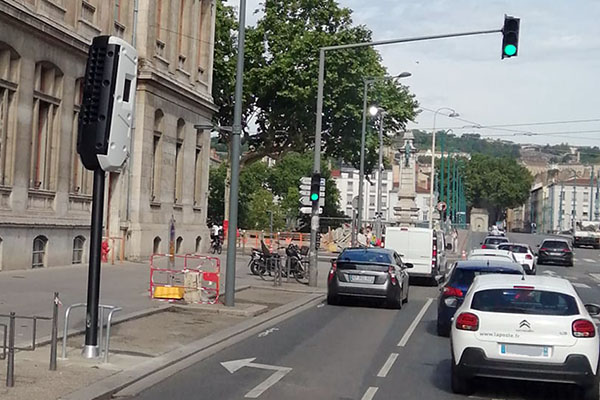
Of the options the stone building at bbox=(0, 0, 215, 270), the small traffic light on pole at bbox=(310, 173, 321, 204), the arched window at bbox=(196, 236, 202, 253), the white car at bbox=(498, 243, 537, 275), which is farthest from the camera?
the arched window at bbox=(196, 236, 202, 253)

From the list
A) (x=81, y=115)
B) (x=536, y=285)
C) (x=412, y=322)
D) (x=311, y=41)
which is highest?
(x=311, y=41)

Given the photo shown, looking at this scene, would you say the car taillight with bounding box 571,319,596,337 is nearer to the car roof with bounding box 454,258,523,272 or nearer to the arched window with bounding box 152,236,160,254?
the car roof with bounding box 454,258,523,272

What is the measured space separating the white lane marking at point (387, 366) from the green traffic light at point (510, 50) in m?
9.07

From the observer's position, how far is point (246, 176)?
94.8m

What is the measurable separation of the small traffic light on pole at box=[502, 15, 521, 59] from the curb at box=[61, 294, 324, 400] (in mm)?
7900

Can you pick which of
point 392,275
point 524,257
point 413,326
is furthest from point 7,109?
point 524,257

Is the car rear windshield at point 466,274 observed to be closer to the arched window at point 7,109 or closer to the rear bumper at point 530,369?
the rear bumper at point 530,369

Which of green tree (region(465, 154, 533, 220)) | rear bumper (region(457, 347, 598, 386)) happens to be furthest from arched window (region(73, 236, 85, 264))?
green tree (region(465, 154, 533, 220))

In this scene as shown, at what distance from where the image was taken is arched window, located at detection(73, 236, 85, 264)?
28.8m

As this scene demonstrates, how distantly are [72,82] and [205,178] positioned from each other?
1417 centimetres

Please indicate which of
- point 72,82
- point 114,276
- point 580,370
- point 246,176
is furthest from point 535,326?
point 246,176

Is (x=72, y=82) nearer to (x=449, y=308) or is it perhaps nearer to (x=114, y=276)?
(x=114, y=276)

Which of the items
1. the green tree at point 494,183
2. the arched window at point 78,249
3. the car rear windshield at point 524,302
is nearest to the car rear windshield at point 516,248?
the arched window at point 78,249

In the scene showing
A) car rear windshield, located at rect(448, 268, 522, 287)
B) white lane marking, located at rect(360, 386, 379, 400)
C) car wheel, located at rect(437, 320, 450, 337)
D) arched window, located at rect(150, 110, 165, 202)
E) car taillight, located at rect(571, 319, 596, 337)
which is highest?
arched window, located at rect(150, 110, 165, 202)
